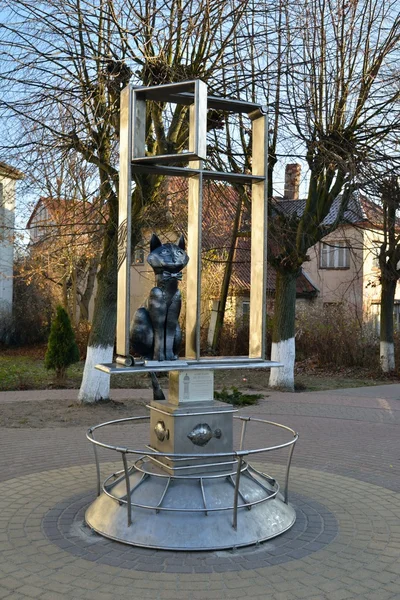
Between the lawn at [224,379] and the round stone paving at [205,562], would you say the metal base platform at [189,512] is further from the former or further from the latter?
the lawn at [224,379]

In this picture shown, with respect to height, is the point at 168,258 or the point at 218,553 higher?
the point at 168,258

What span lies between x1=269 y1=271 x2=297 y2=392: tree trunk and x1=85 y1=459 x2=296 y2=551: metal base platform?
32.5ft

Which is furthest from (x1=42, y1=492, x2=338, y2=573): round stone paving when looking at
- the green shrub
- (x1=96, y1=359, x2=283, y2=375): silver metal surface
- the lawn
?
the lawn

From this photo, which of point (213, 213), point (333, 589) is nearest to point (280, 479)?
point (333, 589)

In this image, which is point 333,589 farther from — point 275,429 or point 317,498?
point 275,429

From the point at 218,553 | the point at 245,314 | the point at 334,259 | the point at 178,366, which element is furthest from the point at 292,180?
the point at 334,259

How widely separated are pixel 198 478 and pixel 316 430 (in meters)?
5.61

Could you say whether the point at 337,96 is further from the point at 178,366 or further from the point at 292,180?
the point at 178,366

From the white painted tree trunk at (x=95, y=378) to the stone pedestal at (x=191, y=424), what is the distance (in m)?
6.70

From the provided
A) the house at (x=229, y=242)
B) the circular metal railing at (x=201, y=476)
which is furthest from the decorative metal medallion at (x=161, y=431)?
the house at (x=229, y=242)

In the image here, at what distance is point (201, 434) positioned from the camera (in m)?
5.47

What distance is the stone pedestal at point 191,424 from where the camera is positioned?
5.41m

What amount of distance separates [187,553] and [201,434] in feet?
3.33

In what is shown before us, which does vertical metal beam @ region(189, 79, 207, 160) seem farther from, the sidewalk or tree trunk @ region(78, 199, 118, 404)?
tree trunk @ region(78, 199, 118, 404)
